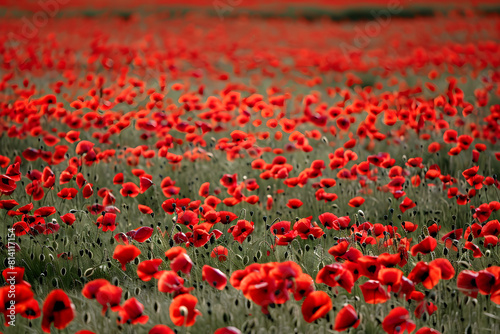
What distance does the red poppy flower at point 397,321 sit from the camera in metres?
1.50

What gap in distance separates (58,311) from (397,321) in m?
1.05

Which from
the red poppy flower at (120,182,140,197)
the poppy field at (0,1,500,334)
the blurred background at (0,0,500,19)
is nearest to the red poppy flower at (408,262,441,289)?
the poppy field at (0,1,500,334)

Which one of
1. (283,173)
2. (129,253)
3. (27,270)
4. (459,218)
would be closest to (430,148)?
(459,218)

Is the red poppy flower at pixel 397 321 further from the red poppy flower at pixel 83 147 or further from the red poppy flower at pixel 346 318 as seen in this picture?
the red poppy flower at pixel 83 147

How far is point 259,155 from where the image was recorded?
3609 mm

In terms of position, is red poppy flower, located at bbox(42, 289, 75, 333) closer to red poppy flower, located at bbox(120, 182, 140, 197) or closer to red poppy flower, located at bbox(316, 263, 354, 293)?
red poppy flower, located at bbox(316, 263, 354, 293)

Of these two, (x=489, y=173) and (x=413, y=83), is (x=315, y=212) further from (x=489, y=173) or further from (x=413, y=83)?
(x=413, y=83)

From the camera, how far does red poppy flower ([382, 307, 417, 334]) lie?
1497mm

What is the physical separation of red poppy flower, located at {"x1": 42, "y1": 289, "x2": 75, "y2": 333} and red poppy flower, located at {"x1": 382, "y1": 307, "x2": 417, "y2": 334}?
99 cm

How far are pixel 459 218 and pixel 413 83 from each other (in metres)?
3.94

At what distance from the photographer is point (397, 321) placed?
4.96 ft

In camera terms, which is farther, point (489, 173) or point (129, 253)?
point (489, 173)

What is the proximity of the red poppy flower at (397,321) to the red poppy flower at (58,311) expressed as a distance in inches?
38.8

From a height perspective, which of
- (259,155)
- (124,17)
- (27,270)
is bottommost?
(27,270)
